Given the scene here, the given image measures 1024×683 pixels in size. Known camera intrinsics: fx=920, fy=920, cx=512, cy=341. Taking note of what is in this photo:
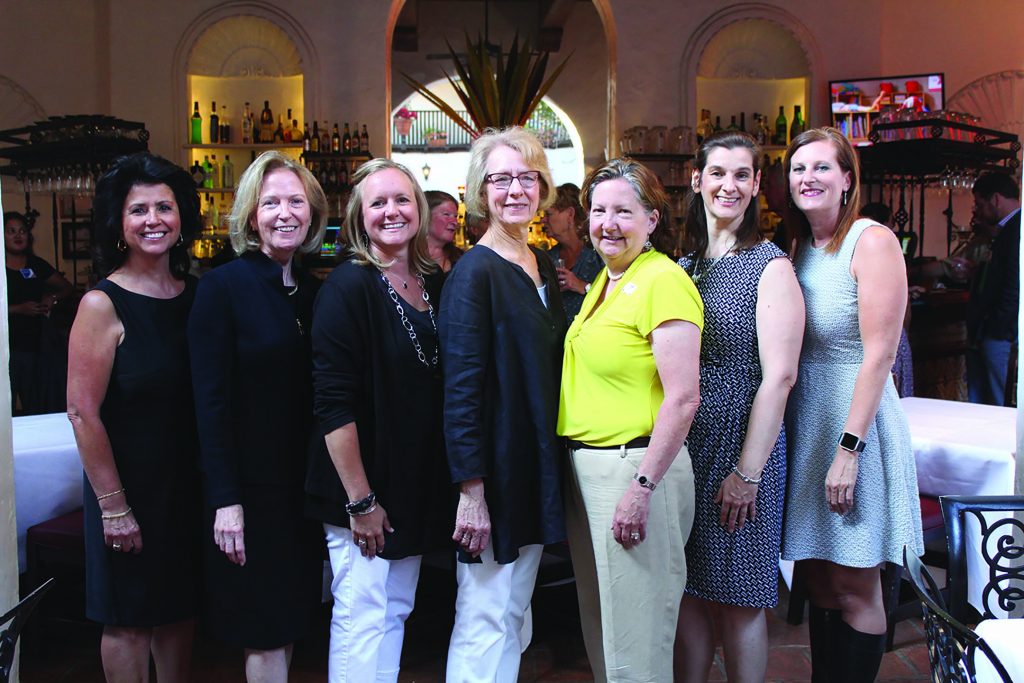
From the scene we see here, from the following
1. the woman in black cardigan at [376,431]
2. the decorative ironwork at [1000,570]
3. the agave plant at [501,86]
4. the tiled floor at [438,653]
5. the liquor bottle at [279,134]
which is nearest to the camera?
the decorative ironwork at [1000,570]

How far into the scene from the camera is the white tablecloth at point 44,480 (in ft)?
9.92

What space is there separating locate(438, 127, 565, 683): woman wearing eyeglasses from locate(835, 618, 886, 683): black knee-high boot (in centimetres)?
82

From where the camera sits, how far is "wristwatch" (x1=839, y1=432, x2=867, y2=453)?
7.12 feet

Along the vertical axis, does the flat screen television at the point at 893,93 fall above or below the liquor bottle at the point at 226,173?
above

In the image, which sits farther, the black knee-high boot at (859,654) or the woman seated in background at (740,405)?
the black knee-high boot at (859,654)

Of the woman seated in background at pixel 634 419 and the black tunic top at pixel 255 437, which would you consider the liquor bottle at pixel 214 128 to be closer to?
the black tunic top at pixel 255 437

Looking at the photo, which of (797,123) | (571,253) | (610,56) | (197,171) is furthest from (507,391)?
(797,123)

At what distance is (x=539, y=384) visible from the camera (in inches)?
83.8

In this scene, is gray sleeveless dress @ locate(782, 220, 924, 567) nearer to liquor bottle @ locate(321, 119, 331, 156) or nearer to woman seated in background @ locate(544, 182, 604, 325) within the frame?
woman seated in background @ locate(544, 182, 604, 325)

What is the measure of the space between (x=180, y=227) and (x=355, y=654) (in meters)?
1.14

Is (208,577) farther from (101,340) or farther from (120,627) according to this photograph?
(101,340)

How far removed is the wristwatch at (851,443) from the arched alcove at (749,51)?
6377 mm

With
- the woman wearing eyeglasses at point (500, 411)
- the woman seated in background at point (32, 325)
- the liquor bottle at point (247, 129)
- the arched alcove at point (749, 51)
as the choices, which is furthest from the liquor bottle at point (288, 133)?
the woman wearing eyeglasses at point (500, 411)

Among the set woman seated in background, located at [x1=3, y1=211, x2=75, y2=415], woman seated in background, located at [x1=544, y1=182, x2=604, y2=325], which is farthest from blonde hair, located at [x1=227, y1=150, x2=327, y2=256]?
woman seated in background, located at [x1=3, y1=211, x2=75, y2=415]
